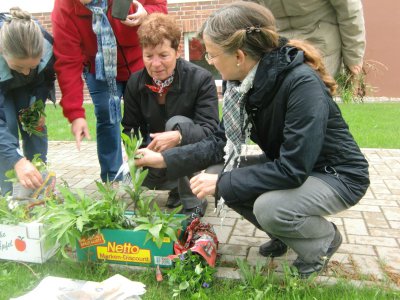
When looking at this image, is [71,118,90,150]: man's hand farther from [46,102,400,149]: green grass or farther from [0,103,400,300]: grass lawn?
[46,102,400,149]: green grass

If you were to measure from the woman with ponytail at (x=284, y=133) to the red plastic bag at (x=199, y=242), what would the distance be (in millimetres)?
252

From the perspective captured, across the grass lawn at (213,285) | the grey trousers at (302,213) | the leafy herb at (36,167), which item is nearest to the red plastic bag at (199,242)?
the grass lawn at (213,285)

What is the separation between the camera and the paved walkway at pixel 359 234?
2529mm

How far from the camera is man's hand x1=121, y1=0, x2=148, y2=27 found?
3197mm

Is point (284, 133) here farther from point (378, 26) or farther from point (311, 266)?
point (378, 26)

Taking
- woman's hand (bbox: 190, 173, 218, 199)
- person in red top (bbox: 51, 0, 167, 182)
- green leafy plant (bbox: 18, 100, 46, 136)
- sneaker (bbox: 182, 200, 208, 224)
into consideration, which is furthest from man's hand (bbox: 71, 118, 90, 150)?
woman's hand (bbox: 190, 173, 218, 199)

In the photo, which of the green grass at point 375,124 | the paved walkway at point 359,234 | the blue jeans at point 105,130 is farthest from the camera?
the green grass at point 375,124

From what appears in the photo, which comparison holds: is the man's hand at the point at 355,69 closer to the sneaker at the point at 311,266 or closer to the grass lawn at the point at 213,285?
the sneaker at the point at 311,266

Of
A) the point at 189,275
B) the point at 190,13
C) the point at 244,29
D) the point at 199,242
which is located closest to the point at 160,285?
the point at 189,275

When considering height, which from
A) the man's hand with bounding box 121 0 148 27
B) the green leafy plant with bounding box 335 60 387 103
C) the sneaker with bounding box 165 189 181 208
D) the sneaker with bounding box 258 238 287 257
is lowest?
the sneaker with bounding box 165 189 181 208

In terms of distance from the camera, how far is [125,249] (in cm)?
248

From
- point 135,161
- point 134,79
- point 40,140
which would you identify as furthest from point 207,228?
point 40,140

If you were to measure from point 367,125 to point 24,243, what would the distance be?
5.40 metres

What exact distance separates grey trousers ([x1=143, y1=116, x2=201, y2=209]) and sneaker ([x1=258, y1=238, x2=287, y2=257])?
28.7 inches
